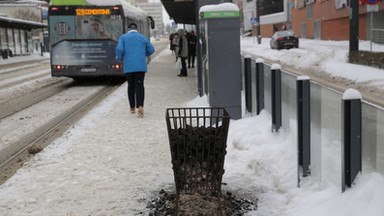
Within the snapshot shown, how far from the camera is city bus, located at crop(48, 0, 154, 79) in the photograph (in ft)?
56.1

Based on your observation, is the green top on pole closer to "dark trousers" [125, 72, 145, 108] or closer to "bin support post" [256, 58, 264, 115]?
"bin support post" [256, 58, 264, 115]

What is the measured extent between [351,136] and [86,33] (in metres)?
14.3

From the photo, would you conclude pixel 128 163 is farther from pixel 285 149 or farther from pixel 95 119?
pixel 95 119

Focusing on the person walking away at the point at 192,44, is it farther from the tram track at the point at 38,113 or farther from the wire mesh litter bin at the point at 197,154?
the wire mesh litter bin at the point at 197,154

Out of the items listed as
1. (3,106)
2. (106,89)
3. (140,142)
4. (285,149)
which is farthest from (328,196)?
(106,89)

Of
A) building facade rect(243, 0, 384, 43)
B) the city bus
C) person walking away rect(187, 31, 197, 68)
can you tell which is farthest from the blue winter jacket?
building facade rect(243, 0, 384, 43)

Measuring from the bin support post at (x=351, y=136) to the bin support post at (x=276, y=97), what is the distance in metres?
2.59

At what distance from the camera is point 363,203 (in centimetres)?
376

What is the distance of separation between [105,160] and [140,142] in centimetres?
121

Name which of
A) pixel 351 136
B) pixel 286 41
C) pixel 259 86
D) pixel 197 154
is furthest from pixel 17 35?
pixel 351 136

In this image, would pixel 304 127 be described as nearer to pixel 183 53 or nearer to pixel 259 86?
pixel 259 86

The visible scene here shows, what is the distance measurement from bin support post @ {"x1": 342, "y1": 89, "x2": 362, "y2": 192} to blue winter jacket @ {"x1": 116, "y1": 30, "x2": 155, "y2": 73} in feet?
20.9

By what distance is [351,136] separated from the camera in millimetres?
4121

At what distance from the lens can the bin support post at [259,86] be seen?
322 inches
